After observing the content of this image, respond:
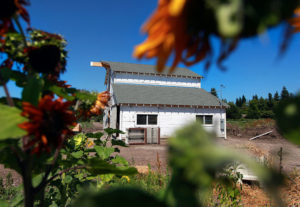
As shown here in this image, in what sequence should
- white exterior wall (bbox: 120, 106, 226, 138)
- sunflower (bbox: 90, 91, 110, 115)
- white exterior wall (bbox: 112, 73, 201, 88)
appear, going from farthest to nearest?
white exterior wall (bbox: 112, 73, 201, 88) → white exterior wall (bbox: 120, 106, 226, 138) → sunflower (bbox: 90, 91, 110, 115)

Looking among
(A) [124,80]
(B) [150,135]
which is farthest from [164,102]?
(A) [124,80]

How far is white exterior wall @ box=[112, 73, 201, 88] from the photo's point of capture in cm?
2019

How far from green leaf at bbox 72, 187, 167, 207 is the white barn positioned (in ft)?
45.3

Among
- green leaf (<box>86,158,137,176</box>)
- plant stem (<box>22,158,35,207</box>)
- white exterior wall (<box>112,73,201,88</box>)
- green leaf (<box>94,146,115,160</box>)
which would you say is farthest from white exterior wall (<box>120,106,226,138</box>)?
plant stem (<box>22,158,35,207</box>)

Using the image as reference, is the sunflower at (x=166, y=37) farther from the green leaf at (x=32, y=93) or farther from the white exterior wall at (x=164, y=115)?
the white exterior wall at (x=164, y=115)

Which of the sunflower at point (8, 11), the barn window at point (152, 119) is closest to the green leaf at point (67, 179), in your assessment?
the sunflower at point (8, 11)

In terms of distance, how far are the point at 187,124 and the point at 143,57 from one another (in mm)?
182

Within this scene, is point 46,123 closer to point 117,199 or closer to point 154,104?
point 117,199

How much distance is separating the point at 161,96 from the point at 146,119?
273 cm

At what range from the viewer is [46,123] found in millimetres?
740

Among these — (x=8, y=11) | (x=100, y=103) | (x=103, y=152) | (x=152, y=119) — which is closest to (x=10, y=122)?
(x=8, y=11)

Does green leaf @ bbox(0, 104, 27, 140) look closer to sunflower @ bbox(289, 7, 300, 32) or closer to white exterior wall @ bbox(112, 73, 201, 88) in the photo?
sunflower @ bbox(289, 7, 300, 32)

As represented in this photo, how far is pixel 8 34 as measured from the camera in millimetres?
802

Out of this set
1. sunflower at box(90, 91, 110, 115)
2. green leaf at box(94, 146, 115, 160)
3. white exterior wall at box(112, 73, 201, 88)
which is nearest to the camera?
sunflower at box(90, 91, 110, 115)
